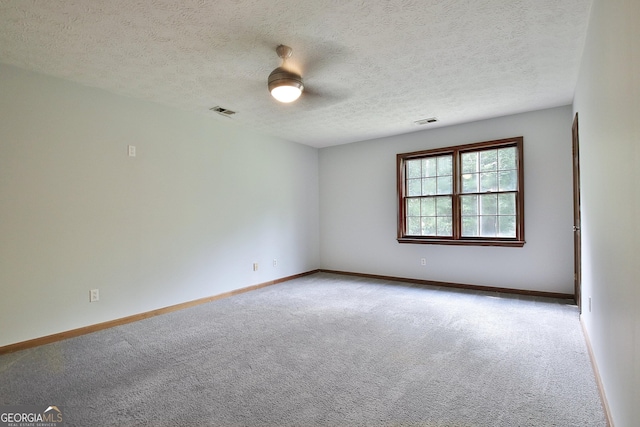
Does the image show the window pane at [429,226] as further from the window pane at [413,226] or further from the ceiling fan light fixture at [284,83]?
the ceiling fan light fixture at [284,83]

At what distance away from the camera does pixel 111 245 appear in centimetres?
353

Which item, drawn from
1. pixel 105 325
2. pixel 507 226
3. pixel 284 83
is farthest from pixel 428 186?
pixel 105 325

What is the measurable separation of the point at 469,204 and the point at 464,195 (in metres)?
0.16

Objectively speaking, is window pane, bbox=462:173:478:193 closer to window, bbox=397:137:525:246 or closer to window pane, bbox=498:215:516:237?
window, bbox=397:137:525:246

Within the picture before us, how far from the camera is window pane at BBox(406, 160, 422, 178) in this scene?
5456 millimetres

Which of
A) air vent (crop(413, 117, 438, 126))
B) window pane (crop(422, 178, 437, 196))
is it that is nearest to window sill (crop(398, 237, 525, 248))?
window pane (crop(422, 178, 437, 196))

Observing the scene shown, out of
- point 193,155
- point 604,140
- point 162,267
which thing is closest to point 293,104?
point 193,155

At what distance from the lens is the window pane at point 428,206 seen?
5.30 metres

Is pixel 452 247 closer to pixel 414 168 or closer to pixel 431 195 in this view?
pixel 431 195

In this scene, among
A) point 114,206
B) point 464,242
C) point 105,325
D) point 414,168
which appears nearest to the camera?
point 105,325

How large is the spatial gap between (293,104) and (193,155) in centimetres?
154

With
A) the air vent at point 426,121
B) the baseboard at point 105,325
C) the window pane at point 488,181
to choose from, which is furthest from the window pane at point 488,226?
the baseboard at point 105,325

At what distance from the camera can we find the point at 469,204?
194 inches

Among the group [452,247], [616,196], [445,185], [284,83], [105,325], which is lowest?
[105,325]
